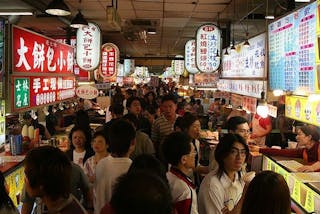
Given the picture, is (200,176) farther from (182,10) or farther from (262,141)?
(182,10)

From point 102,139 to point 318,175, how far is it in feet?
9.64

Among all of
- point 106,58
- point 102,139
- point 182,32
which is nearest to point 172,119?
point 102,139

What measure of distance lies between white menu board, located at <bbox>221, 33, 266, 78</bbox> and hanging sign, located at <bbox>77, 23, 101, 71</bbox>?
12.6 feet

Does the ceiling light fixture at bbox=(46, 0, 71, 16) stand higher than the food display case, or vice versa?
the ceiling light fixture at bbox=(46, 0, 71, 16)

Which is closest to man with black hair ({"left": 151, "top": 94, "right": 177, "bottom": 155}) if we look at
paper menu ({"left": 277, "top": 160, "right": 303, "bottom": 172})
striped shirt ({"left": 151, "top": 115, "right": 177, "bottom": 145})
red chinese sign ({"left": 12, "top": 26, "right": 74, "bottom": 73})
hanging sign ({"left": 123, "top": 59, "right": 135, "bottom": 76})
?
striped shirt ({"left": 151, "top": 115, "right": 177, "bottom": 145})

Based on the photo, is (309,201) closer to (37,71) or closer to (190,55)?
(37,71)

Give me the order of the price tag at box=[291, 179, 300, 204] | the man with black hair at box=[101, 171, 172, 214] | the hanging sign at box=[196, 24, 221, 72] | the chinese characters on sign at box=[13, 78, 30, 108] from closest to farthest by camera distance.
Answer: the man with black hair at box=[101, 171, 172, 214] < the price tag at box=[291, 179, 300, 204] < the chinese characters on sign at box=[13, 78, 30, 108] < the hanging sign at box=[196, 24, 221, 72]

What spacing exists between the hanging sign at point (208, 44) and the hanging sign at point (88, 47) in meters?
3.09

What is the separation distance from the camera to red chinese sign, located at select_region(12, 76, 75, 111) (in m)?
5.63

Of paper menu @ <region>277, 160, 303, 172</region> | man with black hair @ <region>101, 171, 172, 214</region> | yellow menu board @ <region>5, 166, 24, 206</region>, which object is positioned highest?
man with black hair @ <region>101, 171, 172, 214</region>

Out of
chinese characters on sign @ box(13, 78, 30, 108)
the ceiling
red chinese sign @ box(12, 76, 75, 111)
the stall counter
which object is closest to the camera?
chinese characters on sign @ box(13, 78, 30, 108)

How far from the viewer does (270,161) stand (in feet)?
19.8

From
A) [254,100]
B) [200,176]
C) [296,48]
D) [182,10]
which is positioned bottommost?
[200,176]

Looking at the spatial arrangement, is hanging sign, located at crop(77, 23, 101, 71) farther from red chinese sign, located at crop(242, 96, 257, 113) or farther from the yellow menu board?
the yellow menu board
